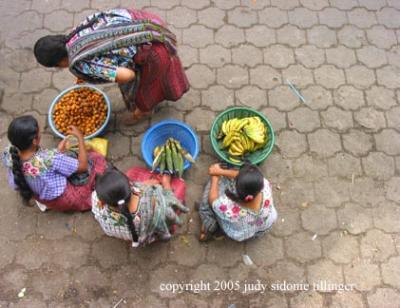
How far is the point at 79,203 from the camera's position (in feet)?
11.4

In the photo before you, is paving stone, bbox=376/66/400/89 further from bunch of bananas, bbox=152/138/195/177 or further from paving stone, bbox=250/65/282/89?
bunch of bananas, bbox=152/138/195/177

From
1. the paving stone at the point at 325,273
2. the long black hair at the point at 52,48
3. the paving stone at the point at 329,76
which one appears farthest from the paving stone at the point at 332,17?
the long black hair at the point at 52,48

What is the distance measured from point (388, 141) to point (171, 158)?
2127 millimetres

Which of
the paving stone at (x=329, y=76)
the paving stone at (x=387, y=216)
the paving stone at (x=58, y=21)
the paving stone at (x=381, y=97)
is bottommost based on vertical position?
the paving stone at (x=387, y=216)

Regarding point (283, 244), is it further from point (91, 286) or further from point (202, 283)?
point (91, 286)

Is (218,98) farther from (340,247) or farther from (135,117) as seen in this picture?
(340,247)

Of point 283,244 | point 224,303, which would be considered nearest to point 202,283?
point 224,303

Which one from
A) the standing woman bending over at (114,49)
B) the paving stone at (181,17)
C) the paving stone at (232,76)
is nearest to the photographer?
the standing woman bending over at (114,49)

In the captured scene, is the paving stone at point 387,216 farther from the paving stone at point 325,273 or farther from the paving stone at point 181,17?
the paving stone at point 181,17

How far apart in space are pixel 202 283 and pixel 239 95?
188 centimetres

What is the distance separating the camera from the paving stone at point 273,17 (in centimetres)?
466

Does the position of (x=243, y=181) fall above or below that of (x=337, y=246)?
above

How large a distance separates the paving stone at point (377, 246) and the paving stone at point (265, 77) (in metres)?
1.72

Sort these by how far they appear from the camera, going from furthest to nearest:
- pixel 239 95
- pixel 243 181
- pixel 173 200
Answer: pixel 239 95 < pixel 173 200 < pixel 243 181
